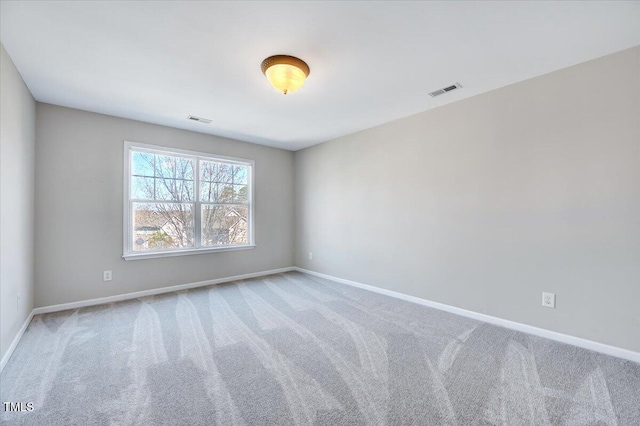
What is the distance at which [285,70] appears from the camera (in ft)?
7.47

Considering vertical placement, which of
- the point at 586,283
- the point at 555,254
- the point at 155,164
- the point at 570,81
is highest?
the point at 570,81

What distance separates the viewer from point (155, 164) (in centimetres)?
401

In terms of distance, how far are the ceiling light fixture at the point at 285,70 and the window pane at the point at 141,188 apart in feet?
8.59

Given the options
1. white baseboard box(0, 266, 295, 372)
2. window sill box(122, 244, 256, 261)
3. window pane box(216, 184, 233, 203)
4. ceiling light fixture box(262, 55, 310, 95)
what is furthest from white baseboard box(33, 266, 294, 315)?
ceiling light fixture box(262, 55, 310, 95)

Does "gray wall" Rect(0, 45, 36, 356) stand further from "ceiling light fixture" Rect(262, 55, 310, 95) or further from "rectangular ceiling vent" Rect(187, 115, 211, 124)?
"ceiling light fixture" Rect(262, 55, 310, 95)

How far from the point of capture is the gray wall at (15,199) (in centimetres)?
212

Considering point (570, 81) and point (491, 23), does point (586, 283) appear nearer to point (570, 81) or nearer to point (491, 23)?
point (570, 81)

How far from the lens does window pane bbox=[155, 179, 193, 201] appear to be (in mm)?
4027

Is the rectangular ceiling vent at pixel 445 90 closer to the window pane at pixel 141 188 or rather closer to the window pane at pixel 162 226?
the window pane at pixel 162 226

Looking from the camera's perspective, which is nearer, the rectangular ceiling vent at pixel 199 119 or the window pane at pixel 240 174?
the rectangular ceiling vent at pixel 199 119

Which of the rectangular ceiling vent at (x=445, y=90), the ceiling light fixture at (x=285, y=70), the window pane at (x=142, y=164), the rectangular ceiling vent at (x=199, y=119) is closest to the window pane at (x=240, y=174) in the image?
the rectangular ceiling vent at (x=199, y=119)

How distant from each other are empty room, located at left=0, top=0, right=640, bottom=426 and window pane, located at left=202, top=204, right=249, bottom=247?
0.46 ft

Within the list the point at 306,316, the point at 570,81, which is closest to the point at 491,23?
the point at 570,81

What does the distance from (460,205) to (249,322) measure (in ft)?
8.81
